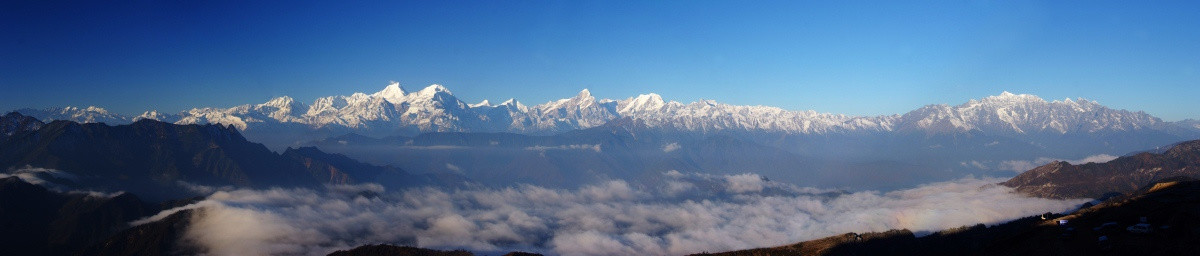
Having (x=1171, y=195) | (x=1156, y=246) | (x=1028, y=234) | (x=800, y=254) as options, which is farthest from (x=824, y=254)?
(x=1156, y=246)

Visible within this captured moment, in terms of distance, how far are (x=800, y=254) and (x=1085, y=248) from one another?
11719 cm

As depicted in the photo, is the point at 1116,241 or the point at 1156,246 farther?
the point at 1116,241

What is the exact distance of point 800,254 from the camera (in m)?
189

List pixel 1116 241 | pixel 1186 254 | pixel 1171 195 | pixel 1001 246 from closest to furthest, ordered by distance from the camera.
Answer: pixel 1186 254
pixel 1116 241
pixel 1001 246
pixel 1171 195

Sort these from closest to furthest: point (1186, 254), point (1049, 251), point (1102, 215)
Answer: point (1186, 254)
point (1049, 251)
point (1102, 215)

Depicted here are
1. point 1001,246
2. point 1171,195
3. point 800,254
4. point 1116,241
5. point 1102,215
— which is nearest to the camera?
point 1116,241

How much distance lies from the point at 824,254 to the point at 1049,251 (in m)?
121

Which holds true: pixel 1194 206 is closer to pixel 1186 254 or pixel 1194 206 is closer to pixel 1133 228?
pixel 1133 228

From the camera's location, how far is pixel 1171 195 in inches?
5098

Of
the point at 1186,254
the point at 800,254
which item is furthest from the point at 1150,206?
the point at 800,254

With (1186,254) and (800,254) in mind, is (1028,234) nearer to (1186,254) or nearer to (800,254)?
(1186,254)

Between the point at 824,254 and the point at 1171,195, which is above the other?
the point at 1171,195

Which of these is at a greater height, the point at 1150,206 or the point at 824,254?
the point at 1150,206

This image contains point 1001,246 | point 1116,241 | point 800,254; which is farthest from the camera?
point 800,254
